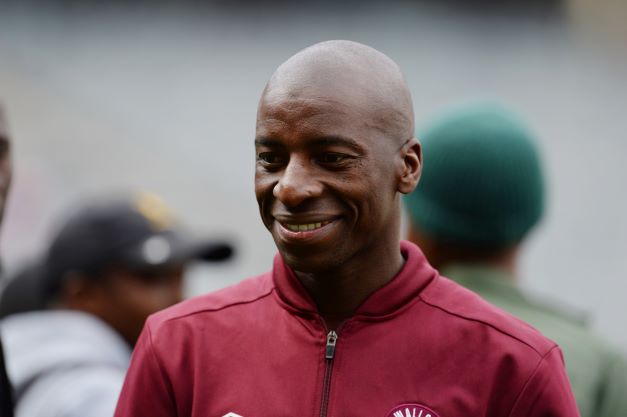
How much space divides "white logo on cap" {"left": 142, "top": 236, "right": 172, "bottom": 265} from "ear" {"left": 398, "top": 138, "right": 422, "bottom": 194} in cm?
A: 220

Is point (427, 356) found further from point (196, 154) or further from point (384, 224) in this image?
point (196, 154)

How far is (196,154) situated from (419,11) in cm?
214

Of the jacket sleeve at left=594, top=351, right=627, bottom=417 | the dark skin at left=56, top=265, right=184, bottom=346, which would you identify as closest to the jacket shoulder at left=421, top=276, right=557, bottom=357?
the jacket sleeve at left=594, top=351, right=627, bottom=417

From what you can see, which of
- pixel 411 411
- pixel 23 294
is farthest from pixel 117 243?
pixel 411 411

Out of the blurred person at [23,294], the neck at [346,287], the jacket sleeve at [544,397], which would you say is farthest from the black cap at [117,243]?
the jacket sleeve at [544,397]

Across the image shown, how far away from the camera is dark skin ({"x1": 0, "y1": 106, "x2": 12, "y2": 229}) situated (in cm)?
240

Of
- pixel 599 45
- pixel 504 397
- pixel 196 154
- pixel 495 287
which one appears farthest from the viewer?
pixel 196 154

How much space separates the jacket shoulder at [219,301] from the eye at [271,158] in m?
0.32

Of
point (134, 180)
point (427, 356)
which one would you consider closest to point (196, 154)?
point (134, 180)

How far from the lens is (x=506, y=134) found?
9.96 ft

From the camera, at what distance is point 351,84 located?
1905 millimetres

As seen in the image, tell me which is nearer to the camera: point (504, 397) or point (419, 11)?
point (504, 397)

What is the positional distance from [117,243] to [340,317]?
2.16 metres

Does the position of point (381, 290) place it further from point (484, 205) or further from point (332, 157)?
point (484, 205)
